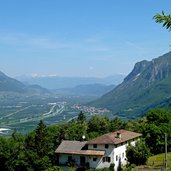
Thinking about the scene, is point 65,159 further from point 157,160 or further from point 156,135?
point 156,135

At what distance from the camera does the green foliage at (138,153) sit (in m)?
57.3

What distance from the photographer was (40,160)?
58.8 meters

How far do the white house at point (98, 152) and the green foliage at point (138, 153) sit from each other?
1.17m

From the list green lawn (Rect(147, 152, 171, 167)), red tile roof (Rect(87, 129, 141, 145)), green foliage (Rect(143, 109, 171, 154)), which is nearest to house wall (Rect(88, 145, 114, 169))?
red tile roof (Rect(87, 129, 141, 145))

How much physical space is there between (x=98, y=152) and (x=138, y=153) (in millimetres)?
5467

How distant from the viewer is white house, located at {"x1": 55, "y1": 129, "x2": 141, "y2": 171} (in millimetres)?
57031

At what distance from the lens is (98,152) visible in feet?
188

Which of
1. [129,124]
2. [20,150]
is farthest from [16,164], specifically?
[129,124]

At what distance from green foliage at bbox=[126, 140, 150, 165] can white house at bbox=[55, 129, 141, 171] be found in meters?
1.17

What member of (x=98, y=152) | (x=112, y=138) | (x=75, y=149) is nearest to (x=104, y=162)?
(x=98, y=152)

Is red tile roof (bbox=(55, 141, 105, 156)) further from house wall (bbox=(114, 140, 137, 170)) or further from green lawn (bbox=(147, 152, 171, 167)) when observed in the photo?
green lawn (bbox=(147, 152, 171, 167))

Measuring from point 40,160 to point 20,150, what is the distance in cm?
559

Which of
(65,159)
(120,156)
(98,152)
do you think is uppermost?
(98,152)

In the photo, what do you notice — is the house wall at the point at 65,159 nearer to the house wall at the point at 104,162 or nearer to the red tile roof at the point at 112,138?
the house wall at the point at 104,162
